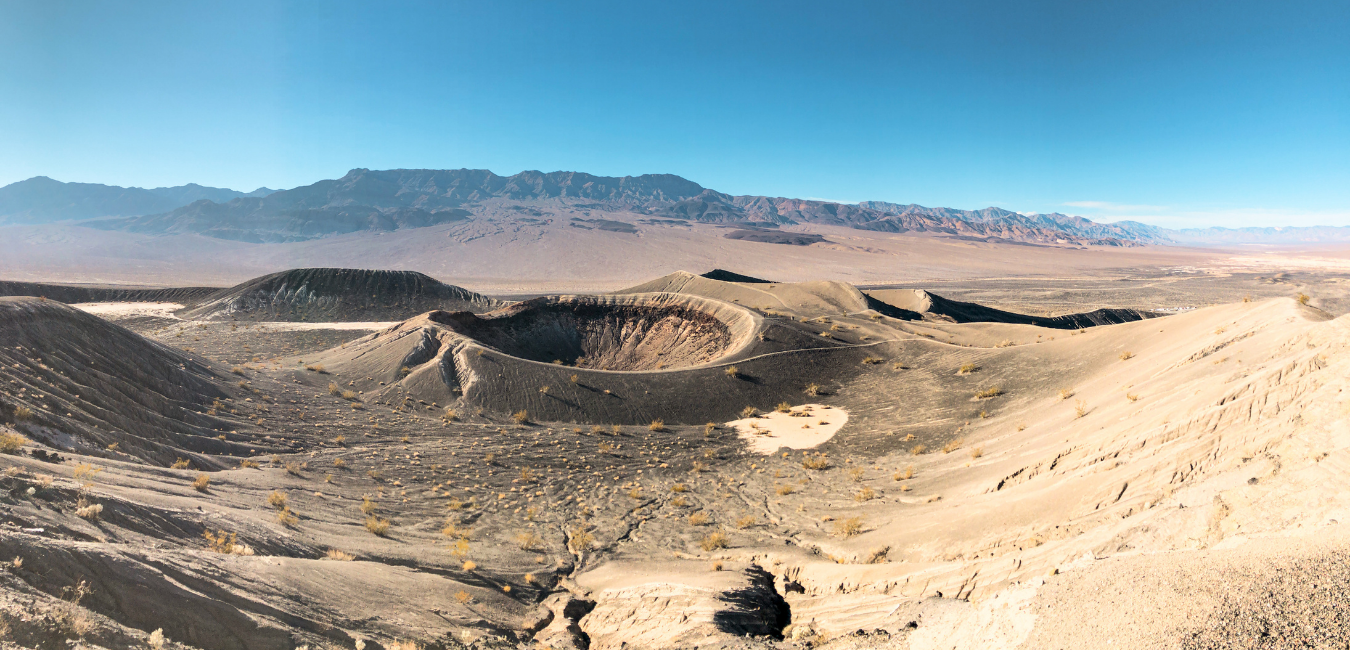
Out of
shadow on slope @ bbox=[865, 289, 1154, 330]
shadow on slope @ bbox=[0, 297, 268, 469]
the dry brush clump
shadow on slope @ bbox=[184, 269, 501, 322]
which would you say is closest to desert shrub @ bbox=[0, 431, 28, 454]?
the dry brush clump

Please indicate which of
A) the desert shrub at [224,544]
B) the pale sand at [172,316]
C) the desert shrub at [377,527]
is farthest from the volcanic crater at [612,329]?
the desert shrub at [224,544]

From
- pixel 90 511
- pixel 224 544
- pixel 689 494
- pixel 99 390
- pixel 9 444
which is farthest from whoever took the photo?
pixel 689 494

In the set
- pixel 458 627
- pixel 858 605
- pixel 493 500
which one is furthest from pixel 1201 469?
pixel 493 500

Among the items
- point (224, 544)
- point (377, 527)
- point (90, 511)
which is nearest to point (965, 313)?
point (377, 527)

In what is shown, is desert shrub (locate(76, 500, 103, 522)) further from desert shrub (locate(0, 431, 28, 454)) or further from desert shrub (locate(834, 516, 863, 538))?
desert shrub (locate(834, 516, 863, 538))

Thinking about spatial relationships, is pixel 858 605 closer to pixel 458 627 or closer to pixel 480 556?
pixel 458 627

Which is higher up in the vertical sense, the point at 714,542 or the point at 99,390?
the point at 99,390

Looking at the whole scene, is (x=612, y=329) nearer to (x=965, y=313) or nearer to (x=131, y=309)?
(x=965, y=313)
